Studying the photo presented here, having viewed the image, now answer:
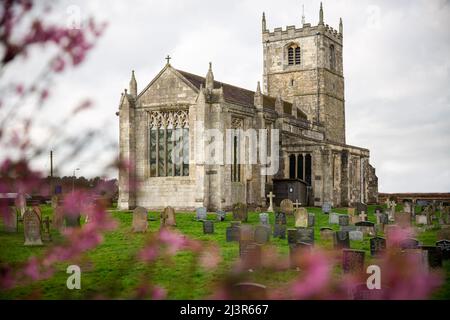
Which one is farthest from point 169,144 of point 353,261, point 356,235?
point 353,261

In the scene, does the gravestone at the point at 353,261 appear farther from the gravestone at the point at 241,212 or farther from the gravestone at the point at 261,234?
the gravestone at the point at 241,212

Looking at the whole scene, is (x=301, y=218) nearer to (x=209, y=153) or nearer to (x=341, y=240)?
(x=341, y=240)

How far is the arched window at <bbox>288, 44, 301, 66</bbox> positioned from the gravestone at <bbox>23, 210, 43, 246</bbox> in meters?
37.7

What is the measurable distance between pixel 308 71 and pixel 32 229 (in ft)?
122

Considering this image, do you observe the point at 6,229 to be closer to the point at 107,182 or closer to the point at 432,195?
the point at 107,182

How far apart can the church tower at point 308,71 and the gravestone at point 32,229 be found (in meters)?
34.4

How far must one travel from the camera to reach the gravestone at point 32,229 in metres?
16.5

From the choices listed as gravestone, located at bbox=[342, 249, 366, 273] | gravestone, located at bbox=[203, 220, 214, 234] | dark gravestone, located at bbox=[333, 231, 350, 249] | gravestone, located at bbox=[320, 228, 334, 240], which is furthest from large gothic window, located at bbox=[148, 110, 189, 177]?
gravestone, located at bbox=[342, 249, 366, 273]

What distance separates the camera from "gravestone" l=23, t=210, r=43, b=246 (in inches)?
649

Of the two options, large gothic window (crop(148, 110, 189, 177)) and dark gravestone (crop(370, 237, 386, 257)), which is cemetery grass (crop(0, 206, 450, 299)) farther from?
large gothic window (crop(148, 110, 189, 177))

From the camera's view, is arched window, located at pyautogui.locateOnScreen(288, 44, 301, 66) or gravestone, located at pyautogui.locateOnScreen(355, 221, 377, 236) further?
arched window, located at pyautogui.locateOnScreen(288, 44, 301, 66)

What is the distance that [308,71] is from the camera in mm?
50031

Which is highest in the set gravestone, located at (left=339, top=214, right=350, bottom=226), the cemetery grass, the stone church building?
the stone church building
